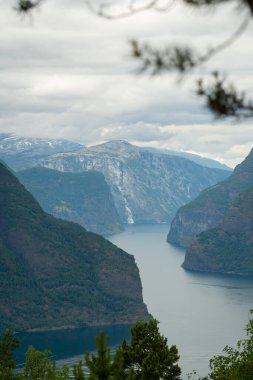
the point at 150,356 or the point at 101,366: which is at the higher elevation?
the point at 150,356

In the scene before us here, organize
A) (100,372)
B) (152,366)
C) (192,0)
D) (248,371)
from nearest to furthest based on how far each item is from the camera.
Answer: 1. (192,0)
2. (100,372)
3. (248,371)
4. (152,366)

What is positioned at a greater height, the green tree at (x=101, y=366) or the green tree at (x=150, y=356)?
the green tree at (x=150, y=356)

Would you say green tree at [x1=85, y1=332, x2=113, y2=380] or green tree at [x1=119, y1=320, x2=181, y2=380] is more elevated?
green tree at [x1=119, y1=320, x2=181, y2=380]

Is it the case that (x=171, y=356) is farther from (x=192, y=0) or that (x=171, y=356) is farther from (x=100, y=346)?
(x=192, y=0)

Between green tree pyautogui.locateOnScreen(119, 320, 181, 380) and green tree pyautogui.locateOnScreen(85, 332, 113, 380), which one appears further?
green tree pyautogui.locateOnScreen(119, 320, 181, 380)

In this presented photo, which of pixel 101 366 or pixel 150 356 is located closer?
pixel 101 366

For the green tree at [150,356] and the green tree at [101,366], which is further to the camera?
the green tree at [150,356]

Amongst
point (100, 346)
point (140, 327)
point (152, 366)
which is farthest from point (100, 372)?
point (140, 327)

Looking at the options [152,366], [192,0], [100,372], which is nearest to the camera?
[192,0]
